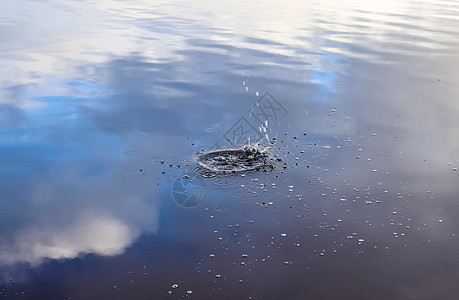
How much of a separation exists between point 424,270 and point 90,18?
54.9 feet

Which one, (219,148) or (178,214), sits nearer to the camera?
(178,214)

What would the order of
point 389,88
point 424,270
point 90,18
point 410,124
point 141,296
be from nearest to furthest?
point 141,296
point 424,270
point 410,124
point 389,88
point 90,18

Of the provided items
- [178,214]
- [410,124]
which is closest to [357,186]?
[178,214]

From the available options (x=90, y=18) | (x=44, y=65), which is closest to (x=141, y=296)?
(x=44, y=65)

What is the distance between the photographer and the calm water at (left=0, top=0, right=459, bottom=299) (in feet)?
14.8

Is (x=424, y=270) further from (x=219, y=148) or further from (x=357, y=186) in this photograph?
(x=219, y=148)

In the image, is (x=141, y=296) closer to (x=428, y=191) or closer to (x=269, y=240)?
(x=269, y=240)

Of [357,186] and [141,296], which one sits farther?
[357,186]

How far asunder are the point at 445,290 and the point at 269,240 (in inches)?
62.7

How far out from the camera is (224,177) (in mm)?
6211

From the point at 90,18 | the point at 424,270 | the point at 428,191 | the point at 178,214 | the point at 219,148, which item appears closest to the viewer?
the point at 424,270

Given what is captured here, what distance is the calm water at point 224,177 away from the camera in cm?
450

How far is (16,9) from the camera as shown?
20.7m

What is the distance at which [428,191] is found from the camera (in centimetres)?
604
